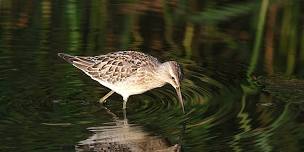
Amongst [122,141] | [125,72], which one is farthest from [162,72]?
[122,141]

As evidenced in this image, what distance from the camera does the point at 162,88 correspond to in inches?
486

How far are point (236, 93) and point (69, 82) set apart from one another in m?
2.06

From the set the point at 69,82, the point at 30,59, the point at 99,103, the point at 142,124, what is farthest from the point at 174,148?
the point at 30,59

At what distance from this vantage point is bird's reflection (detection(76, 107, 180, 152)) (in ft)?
32.9

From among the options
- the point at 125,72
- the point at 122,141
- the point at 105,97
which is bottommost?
the point at 122,141

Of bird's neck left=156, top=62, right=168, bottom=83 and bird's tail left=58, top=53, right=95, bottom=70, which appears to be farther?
bird's tail left=58, top=53, right=95, bottom=70

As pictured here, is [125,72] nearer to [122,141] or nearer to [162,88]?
[162,88]

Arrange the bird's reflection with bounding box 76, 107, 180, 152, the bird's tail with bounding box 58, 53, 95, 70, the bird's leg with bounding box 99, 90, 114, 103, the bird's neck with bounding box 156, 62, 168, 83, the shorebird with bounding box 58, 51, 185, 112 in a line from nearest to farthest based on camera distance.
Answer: the bird's reflection with bounding box 76, 107, 180, 152 → the bird's neck with bounding box 156, 62, 168, 83 → the bird's leg with bounding box 99, 90, 114, 103 → the shorebird with bounding box 58, 51, 185, 112 → the bird's tail with bounding box 58, 53, 95, 70

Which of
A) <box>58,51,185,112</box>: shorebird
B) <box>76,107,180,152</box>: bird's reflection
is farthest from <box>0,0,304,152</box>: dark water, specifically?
<box>58,51,185,112</box>: shorebird

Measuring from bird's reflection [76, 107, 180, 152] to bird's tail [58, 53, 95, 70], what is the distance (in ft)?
4.76

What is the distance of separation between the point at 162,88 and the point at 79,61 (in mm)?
1113

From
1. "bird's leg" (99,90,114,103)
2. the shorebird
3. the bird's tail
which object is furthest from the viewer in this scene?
the bird's tail

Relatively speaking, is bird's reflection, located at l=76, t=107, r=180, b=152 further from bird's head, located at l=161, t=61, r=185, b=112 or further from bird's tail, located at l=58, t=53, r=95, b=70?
bird's tail, located at l=58, t=53, r=95, b=70

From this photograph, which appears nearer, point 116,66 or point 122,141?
point 122,141
